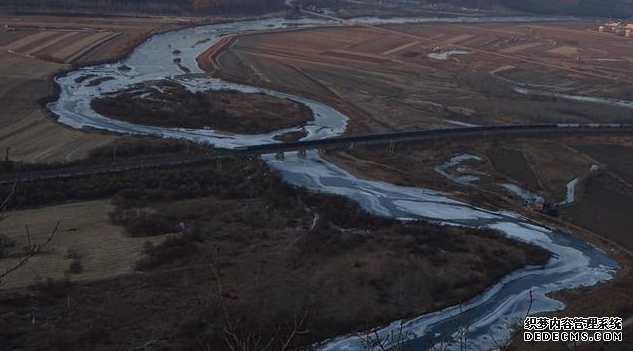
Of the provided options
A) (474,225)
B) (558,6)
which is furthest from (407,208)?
(558,6)

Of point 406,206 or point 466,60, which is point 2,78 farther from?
point 466,60

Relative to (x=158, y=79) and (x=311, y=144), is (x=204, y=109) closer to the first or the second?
(x=158, y=79)

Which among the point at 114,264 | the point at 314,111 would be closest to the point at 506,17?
the point at 314,111

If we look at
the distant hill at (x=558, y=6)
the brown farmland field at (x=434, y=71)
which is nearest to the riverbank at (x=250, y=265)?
the brown farmland field at (x=434, y=71)

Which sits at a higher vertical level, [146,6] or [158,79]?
[146,6]

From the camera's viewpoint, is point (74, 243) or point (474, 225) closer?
point (74, 243)

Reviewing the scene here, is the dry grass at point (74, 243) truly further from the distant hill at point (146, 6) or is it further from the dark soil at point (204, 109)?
the distant hill at point (146, 6)

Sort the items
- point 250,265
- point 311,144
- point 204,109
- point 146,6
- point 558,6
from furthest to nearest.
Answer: point 558,6, point 146,6, point 204,109, point 311,144, point 250,265
